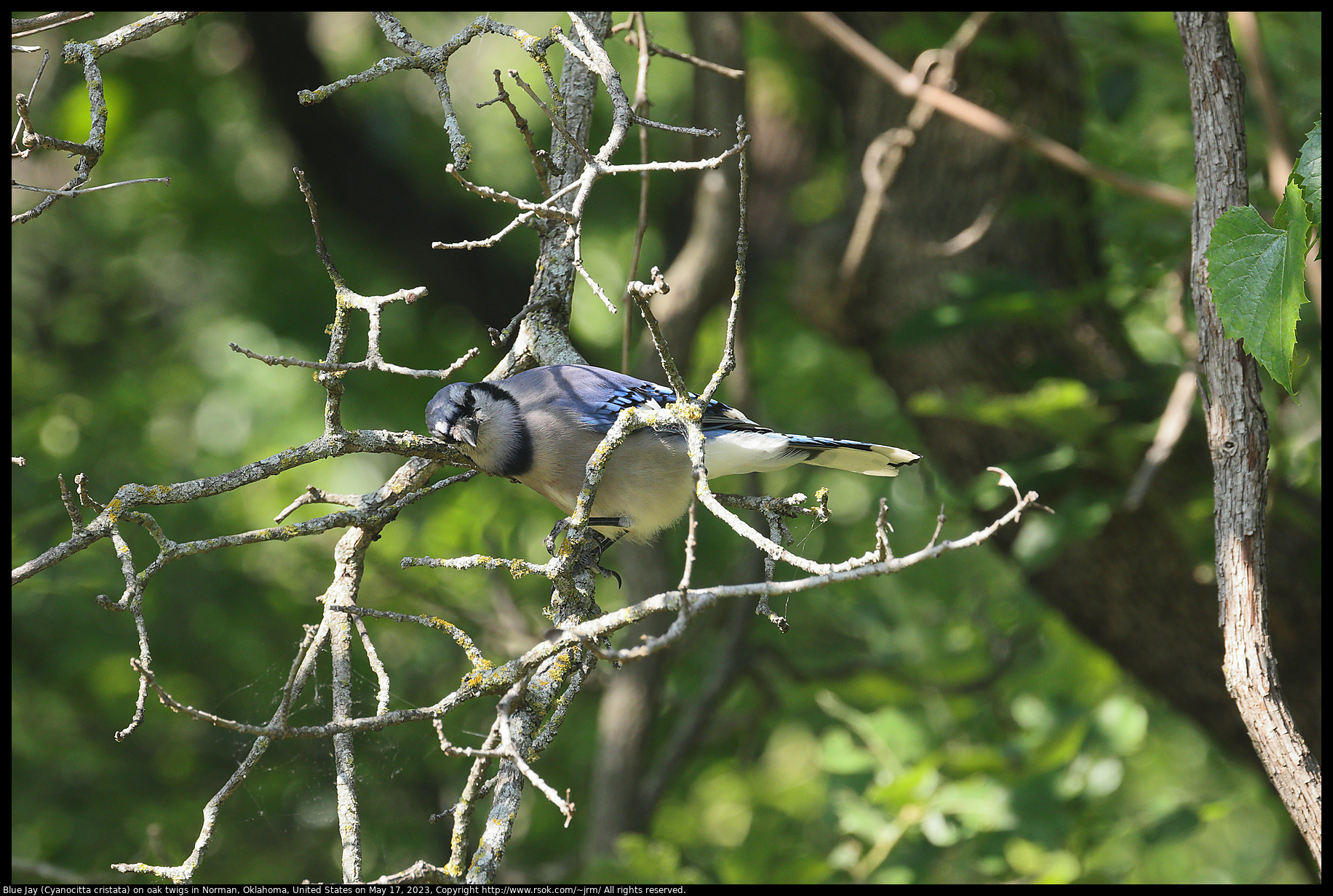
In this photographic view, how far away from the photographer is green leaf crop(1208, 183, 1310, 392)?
199 centimetres

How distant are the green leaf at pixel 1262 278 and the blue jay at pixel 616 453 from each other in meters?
1.24

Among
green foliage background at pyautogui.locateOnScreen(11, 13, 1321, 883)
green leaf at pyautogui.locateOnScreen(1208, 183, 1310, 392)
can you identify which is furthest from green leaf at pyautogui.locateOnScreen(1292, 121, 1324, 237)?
green foliage background at pyautogui.locateOnScreen(11, 13, 1321, 883)

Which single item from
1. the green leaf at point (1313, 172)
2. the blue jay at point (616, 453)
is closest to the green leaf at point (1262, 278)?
the green leaf at point (1313, 172)

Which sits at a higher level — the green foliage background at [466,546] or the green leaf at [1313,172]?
the green leaf at [1313,172]

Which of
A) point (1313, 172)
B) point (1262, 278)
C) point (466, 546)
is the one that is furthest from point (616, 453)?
point (466, 546)

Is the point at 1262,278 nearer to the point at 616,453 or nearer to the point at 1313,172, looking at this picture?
the point at 1313,172

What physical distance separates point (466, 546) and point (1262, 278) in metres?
4.07

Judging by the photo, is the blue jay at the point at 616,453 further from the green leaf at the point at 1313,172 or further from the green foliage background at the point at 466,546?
the green leaf at the point at 1313,172

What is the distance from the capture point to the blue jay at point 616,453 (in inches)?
128

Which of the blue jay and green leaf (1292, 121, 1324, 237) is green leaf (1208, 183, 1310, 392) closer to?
green leaf (1292, 121, 1324, 237)

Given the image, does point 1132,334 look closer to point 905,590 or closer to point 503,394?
point 905,590

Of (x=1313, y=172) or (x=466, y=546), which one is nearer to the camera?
(x=1313, y=172)

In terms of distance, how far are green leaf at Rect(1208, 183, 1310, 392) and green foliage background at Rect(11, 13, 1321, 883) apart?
71.3 inches

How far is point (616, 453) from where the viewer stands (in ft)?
10.5
